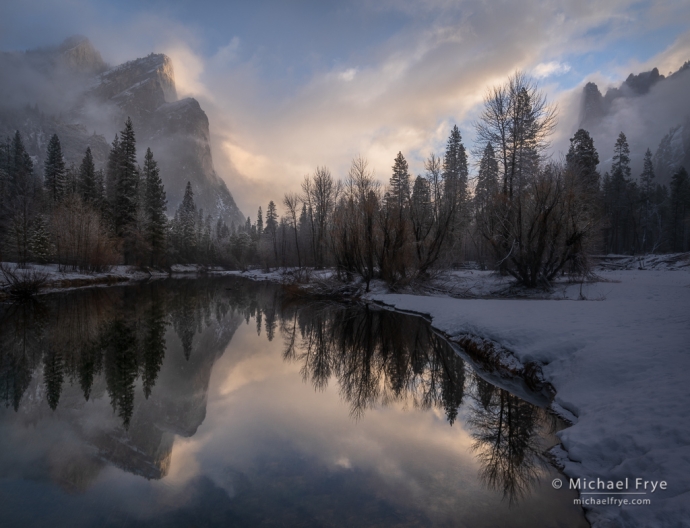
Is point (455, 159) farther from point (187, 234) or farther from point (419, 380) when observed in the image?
point (187, 234)

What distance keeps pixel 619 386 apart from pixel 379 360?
5.45 metres

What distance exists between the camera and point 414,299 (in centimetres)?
1861

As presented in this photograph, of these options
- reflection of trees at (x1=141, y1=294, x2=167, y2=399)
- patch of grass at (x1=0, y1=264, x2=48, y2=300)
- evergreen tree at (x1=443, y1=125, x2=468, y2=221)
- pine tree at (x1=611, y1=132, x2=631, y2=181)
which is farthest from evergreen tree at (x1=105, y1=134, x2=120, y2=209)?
pine tree at (x1=611, y1=132, x2=631, y2=181)

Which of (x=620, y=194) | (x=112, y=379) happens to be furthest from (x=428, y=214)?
(x=620, y=194)

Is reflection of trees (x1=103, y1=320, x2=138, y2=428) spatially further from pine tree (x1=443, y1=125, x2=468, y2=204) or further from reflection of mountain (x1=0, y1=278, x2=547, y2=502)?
pine tree (x1=443, y1=125, x2=468, y2=204)

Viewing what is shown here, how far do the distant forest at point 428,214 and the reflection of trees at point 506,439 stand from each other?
1310 centimetres

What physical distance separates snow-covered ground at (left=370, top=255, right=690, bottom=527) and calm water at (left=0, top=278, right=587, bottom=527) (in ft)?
1.85

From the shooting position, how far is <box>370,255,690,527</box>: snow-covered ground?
10.7 ft

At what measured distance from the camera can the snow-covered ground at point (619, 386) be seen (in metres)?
3.26

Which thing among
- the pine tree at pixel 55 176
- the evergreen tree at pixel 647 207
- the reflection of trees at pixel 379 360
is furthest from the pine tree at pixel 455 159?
the pine tree at pixel 55 176

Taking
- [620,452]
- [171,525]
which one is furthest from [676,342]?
[171,525]

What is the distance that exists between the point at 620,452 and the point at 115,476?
618cm

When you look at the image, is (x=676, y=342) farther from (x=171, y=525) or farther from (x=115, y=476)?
(x=115, y=476)

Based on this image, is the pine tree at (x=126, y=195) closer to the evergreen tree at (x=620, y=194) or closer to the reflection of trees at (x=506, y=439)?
the reflection of trees at (x=506, y=439)
